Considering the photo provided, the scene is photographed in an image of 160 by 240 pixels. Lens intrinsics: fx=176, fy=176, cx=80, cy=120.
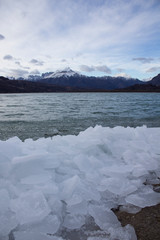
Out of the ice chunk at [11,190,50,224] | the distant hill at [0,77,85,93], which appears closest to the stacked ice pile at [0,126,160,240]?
the ice chunk at [11,190,50,224]

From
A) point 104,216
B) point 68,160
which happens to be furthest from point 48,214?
point 68,160

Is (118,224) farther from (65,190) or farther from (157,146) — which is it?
(157,146)

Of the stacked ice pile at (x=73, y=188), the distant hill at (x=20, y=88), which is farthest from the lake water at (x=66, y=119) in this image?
the distant hill at (x=20, y=88)

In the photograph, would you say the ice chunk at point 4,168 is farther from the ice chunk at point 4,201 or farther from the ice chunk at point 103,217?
the ice chunk at point 103,217

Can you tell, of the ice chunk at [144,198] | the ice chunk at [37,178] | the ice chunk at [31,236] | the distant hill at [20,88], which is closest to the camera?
the ice chunk at [31,236]

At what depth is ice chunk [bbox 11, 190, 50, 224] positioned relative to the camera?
199 cm

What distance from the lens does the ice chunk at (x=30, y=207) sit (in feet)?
6.54

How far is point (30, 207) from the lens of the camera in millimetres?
2127

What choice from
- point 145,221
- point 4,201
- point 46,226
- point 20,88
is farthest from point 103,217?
point 20,88

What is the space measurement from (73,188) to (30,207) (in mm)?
637

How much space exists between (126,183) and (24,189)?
156 centimetres

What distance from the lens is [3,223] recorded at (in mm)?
1920

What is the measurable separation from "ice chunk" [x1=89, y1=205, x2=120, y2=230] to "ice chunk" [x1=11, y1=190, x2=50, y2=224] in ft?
1.85

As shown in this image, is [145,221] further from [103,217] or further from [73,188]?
[73,188]
